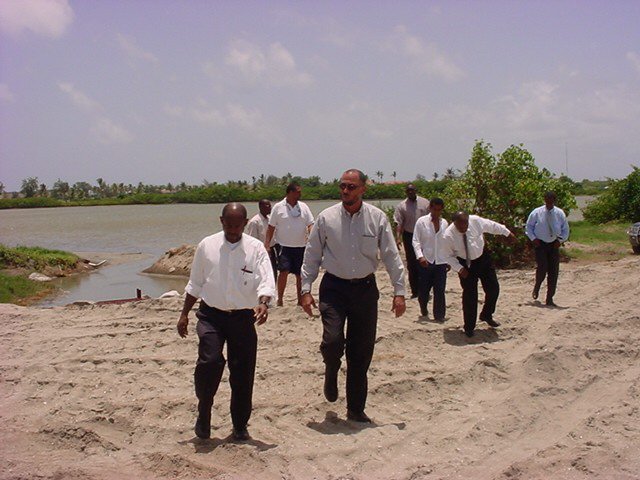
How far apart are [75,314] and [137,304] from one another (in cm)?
87

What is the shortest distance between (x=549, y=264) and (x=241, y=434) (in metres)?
6.73

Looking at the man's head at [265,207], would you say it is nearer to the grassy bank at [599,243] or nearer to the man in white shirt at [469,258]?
the man in white shirt at [469,258]

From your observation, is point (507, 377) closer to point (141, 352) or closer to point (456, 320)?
point (456, 320)

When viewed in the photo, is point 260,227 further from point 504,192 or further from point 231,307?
point 504,192

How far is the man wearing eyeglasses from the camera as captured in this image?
18.3 ft

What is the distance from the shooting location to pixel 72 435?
5.15 meters

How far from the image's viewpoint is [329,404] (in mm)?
6047

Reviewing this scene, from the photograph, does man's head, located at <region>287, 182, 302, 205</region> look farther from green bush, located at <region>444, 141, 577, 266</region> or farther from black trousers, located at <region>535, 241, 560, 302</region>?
green bush, located at <region>444, 141, 577, 266</region>

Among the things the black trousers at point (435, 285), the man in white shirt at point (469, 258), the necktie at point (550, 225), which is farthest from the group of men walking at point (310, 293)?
the necktie at point (550, 225)

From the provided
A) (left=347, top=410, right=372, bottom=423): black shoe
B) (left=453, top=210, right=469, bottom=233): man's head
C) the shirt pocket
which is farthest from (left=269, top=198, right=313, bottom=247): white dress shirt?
(left=347, top=410, right=372, bottom=423): black shoe

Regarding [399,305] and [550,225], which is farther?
[550,225]

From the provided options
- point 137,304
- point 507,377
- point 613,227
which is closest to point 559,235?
point 507,377

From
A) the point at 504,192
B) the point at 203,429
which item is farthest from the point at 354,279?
the point at 504,192

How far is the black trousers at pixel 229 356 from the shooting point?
16.3 ft
